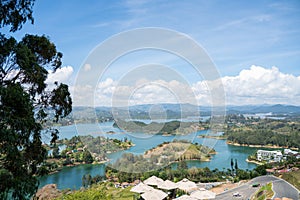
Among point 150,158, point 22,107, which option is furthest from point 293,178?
point 22,107

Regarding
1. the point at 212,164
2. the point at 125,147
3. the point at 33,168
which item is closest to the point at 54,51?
the point at 33,168

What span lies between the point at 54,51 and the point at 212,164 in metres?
25.6

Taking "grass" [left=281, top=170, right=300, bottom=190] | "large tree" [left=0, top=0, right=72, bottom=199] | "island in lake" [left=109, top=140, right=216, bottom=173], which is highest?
"large tree" [left=0, top=0, right=72, bottom=199]

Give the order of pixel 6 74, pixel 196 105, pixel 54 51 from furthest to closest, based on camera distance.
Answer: pixel 196 105 → pixel 54 51 → pixel 6 74

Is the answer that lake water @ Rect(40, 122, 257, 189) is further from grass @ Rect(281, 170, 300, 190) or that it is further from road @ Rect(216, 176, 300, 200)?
grass @ Rect(281, 170, 300, 190)

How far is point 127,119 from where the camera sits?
7.10 meters

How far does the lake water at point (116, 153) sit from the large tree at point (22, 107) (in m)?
0.41

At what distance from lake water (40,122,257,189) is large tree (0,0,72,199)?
408mm

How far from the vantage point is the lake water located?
7270 mm

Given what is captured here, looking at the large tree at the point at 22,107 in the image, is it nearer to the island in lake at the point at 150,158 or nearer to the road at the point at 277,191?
the island in lake at the point at 150,158

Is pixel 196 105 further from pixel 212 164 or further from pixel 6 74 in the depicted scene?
pixel 212 164

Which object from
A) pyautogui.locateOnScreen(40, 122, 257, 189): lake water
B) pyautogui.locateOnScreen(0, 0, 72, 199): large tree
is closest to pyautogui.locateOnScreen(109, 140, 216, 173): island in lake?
pyautogui.locateOnScreen(40, 122, 257, 189): lake water

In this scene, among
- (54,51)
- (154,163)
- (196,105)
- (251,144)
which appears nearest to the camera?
(54,51)

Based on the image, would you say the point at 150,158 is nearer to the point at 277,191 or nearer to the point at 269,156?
the point at 277,191
